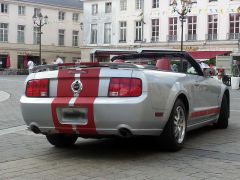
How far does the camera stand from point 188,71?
7.96 metres

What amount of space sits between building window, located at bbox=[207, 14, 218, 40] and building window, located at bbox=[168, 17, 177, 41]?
161 inches

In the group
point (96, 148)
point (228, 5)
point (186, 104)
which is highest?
point (228, 5)

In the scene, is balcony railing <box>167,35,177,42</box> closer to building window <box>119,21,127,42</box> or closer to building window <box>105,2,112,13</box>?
building window <box>119,21,127,42</box>

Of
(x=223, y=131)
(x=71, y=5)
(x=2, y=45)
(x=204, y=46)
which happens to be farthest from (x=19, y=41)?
(x=223, y=131)

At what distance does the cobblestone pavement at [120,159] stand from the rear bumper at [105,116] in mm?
394

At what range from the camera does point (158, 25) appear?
53969mm

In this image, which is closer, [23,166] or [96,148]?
[23,166]

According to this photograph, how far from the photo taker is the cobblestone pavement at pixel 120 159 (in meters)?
5.48

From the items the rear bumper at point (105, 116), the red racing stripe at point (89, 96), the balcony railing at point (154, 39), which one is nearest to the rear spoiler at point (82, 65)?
the red racing stripe at point (89, 96)

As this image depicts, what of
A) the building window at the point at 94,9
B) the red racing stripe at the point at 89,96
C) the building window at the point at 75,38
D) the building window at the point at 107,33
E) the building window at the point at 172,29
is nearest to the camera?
the red racing stripe at the point at 89,96

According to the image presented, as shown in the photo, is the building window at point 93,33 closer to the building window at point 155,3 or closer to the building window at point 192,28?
the building window at point 155,3

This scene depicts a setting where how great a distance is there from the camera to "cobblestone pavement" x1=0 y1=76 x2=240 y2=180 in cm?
548

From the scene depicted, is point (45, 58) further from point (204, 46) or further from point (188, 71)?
point (188, 71)

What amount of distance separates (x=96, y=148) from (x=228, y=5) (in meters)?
43.7
